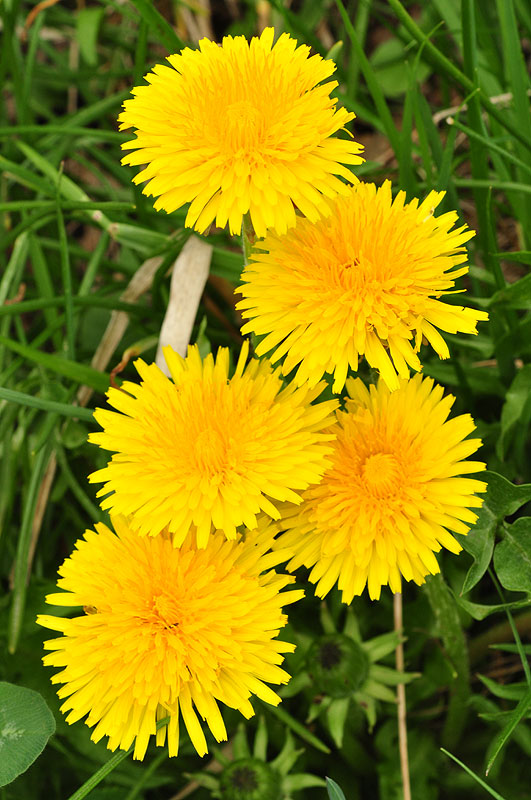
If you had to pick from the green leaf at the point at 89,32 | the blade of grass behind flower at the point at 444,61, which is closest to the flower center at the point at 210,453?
the blade of grass behind flower at the point at 444,61

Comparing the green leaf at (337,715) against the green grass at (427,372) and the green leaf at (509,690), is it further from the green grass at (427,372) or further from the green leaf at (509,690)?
the green leaf at (509,690)

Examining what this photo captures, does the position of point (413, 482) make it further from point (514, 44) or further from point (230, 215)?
point (514, 44)

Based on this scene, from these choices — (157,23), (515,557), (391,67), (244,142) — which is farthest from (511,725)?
(391,67)

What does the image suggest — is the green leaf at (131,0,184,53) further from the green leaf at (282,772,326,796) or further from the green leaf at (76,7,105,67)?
the green leaf at (282,772,326,796)

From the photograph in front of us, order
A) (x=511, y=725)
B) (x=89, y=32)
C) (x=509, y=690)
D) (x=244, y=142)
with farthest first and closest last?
(x=89, y=32), (x=509, y=690), (x=511, y=725), (x=244, y=142)

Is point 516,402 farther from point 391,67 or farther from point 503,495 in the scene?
point 391,67

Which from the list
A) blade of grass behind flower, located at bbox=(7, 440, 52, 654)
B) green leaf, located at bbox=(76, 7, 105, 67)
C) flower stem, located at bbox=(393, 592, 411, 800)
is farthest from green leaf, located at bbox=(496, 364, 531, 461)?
green leaf, located at bbox=(76, 7, 105, 67)

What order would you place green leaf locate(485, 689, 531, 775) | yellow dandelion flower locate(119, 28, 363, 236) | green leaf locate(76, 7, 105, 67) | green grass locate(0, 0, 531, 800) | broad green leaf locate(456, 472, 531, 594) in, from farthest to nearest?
green leaf locate(76, 7, 105, 67) → green grass locate(0, 0, 531, 800) → broad green leaf locate(456, 472, 531, 594) → green leaf locate(485, 689, 531, 775) → yellow dandelion flower locate(119, 28, 363, 236)
